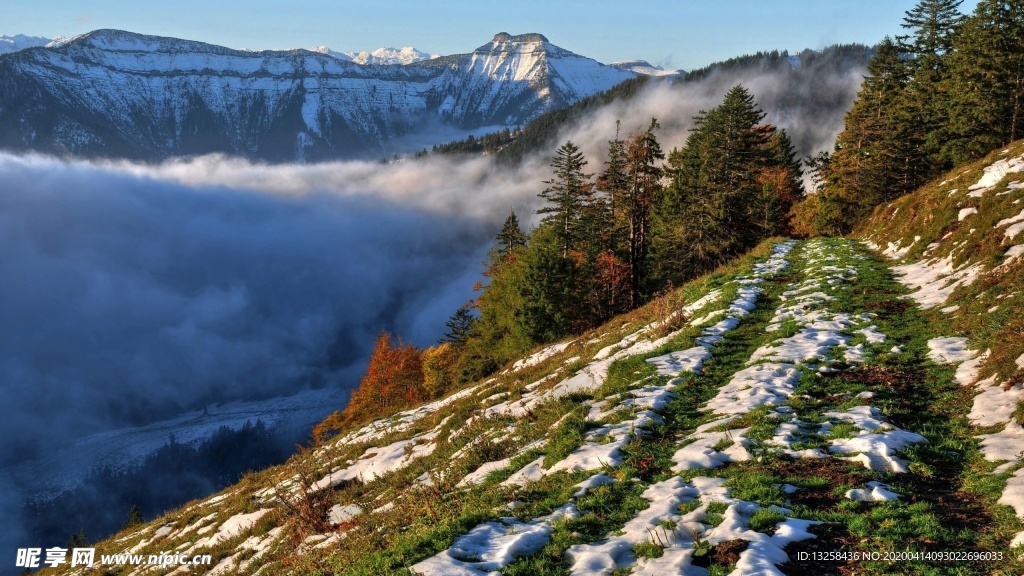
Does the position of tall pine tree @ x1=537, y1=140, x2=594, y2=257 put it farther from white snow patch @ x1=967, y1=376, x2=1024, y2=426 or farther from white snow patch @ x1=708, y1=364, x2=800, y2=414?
white snow patch @ x1=967, y1=376, x2=1024, y2=426

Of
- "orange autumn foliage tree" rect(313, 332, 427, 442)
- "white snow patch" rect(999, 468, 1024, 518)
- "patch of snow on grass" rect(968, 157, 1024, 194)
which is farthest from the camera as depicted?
"orange autumn foliage tree" rect(313, 332, 427, 442)

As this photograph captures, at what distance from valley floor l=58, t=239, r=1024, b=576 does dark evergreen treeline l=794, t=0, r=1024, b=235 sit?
31.6 m

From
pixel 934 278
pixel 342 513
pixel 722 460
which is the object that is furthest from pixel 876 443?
pixel 934 278

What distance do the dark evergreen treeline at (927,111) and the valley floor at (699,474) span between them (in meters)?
31.6

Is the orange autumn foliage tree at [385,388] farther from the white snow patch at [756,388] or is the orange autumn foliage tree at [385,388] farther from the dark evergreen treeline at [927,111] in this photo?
the white snow patch at [756,388]

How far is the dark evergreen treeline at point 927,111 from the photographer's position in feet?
132

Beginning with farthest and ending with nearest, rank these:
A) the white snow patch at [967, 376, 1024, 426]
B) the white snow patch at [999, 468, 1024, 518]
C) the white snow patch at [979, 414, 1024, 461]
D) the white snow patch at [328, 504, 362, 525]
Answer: the white snow patch at [328, 504, 362, 525] → the white snow patch at [967, 376, 1024, 426] → the white snow patch at [979, 414, 1024, 461] → the white snow patch at [999, 468, 1024, 518]

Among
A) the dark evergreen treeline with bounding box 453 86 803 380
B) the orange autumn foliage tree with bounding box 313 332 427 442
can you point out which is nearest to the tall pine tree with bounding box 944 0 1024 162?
the dark evergreen treeline with bounding box 453 86 803 380

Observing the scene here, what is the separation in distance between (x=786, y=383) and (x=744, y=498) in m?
5.85

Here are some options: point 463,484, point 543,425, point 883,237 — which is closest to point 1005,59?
point 883,237

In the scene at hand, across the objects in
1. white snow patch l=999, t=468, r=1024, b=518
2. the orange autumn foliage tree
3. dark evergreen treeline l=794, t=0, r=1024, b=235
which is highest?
dark evergreen treeline l=794, t=0, r=1024, b=235

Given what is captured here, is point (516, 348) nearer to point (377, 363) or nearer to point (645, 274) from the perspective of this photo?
point (645, 274)

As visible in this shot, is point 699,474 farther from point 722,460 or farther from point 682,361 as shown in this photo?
point 682,361

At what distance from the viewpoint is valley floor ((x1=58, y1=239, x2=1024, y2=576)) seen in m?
7.22
